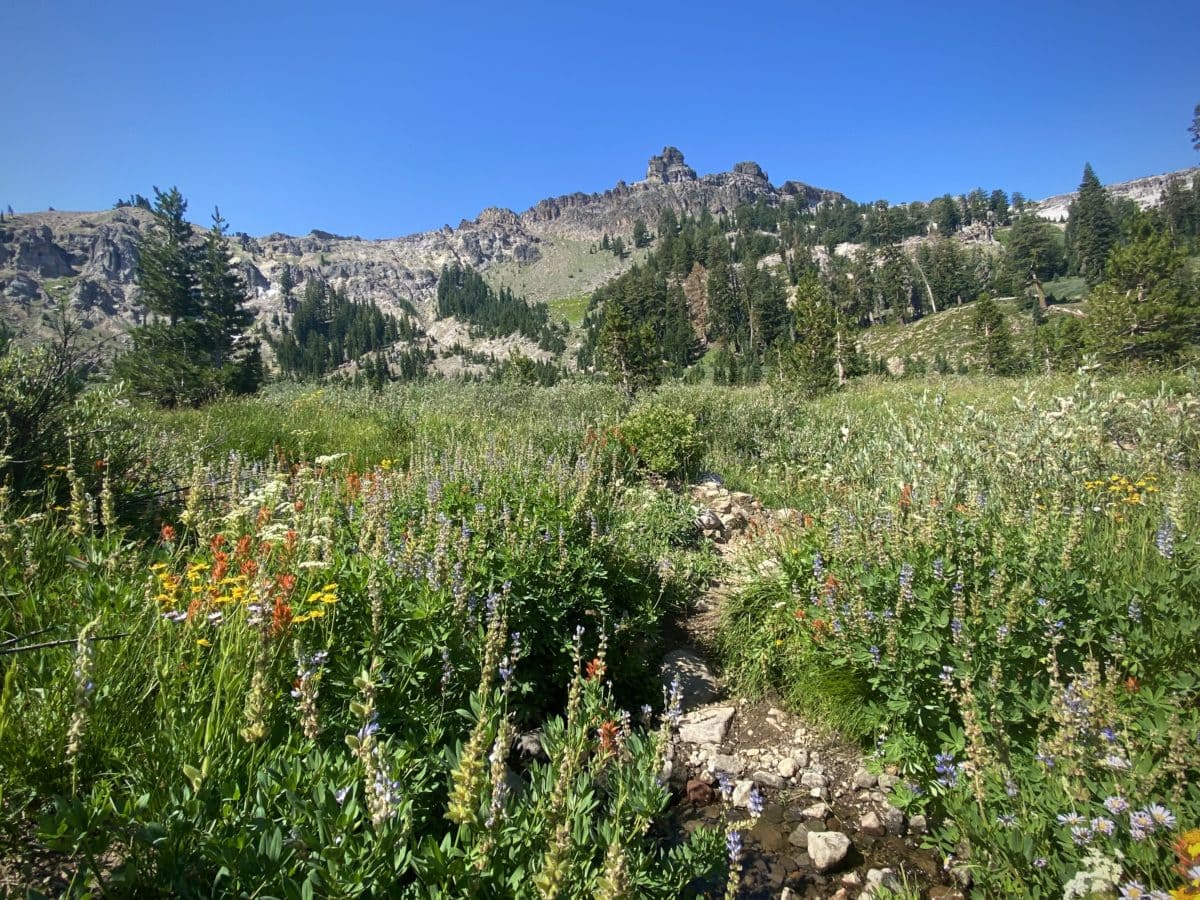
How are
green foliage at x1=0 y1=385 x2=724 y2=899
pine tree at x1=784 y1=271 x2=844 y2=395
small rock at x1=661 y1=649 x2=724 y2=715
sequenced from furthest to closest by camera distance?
pine tree at x1=784 y1=271 x2=844 y2=395 < small rock at x1=661 y1=649 x2=724 y2=715 < green foliage at x1=0 y1=385 x2=724 y2=899

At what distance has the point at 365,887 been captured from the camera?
157 centimetres

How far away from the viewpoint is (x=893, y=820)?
3354mm

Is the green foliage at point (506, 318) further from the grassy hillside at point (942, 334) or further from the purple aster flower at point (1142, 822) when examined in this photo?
the purple aster flower at point (1142, 822)

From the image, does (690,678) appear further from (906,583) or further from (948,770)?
(948,770)

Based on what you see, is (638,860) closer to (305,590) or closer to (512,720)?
(512,720)

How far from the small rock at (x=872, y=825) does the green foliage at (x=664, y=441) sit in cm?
654

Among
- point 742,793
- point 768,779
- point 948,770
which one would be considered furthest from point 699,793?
point 948,770

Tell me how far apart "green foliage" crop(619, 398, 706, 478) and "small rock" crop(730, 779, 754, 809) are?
6235 millimetres

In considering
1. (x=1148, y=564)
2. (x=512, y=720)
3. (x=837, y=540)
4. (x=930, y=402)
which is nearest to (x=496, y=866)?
(x=512, y=720)

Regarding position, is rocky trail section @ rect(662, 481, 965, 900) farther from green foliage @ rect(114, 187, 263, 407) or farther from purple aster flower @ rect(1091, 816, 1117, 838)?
green foliage @ rect(114, 187, 263, 407)

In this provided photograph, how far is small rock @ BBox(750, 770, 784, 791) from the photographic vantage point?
145 inches

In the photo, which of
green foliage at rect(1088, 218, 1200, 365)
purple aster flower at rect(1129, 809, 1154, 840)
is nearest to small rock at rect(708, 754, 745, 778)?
purple aster flower at rect(1129, 809, 1154, 840)

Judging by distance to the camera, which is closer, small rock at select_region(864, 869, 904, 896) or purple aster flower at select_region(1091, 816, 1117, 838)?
purple aster flower at select_region(1091, 816, 1117, 838)

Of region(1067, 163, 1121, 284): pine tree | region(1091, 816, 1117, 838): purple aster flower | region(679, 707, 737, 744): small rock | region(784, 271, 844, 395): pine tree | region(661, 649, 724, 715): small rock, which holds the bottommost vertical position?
region(679, 707, 737, 744): small rock
